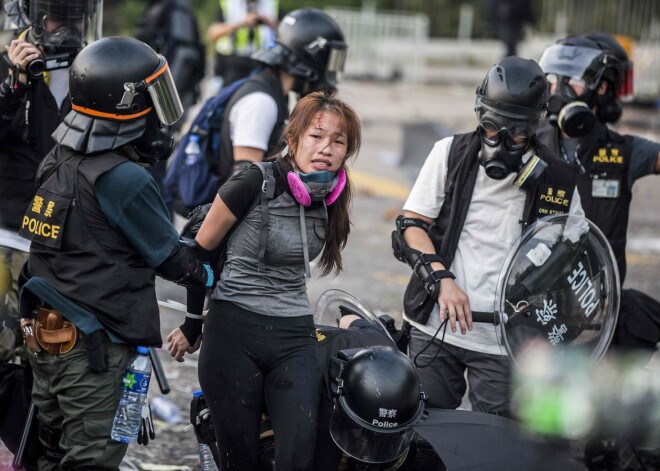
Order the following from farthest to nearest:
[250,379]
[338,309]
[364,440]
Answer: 1. [338,309]
2. [250,379]
3. [364,440]

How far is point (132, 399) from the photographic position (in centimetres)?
390

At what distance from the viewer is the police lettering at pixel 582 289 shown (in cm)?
427

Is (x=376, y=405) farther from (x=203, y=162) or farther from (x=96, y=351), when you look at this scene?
(x=203, y=162)

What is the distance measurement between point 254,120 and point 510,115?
1.66 m

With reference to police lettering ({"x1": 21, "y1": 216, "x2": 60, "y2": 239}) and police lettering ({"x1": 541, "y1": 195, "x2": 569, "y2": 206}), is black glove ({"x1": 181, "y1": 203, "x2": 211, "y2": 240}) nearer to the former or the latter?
police lettering ({"x1": 21, "y1": 216, "x2": 60, "y2": 239})

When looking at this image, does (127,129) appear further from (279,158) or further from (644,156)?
(644,156)

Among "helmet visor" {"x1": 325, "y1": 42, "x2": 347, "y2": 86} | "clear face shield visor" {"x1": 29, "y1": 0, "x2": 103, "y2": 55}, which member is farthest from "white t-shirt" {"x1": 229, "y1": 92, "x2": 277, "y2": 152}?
"clear face shield visor" {"x1": 29, "y1": 0, "x2": 103, "y2": 55}

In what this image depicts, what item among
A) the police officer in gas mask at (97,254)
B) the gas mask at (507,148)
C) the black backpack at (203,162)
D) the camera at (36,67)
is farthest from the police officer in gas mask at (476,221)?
the camera at (36,67)

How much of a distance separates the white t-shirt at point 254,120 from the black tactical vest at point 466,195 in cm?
129

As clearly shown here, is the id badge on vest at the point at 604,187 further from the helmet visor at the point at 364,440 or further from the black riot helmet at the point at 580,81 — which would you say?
the helmet visor at the point at 364,440

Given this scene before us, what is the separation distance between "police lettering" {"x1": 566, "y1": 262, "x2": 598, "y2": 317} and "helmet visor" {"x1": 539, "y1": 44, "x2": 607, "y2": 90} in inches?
54.0

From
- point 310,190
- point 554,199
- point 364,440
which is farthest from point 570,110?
point 364,440

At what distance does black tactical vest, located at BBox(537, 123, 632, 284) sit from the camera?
523cm

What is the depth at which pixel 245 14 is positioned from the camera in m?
9.48
